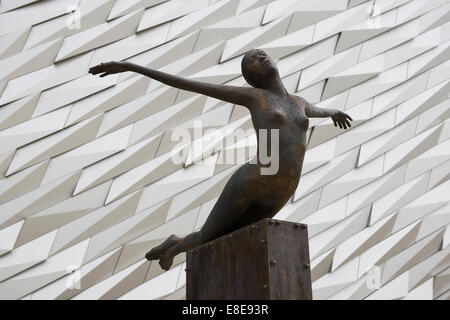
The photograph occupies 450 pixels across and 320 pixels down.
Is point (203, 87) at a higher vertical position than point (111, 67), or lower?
lower

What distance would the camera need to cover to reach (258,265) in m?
4.39

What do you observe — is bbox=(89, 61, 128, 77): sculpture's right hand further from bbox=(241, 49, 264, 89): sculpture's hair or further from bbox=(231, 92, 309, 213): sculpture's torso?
bbox=(231, 92, 309, 213): sculpture's torso

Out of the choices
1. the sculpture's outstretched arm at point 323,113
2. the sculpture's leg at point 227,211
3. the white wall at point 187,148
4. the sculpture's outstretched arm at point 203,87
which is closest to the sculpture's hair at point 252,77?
the sculpture's outstretched arm at point 203,87

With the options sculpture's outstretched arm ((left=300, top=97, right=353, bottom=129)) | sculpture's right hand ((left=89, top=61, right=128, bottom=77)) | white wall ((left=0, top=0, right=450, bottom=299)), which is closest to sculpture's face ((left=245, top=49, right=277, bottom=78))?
sculpture's outstretched arm ((left=300, top=97, right=353, bottom=129))

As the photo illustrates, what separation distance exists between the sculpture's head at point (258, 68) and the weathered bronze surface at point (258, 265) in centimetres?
121

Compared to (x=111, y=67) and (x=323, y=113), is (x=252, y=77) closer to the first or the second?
(x=323, y=113)

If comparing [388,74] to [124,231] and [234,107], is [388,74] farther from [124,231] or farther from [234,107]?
[124,231]

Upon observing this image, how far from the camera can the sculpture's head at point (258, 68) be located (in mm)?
5145

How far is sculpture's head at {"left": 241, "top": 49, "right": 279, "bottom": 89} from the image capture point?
203 inches

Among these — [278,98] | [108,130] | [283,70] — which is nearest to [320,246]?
[283,70]

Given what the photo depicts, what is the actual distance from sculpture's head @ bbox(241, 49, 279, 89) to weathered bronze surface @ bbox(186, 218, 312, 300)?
121cm

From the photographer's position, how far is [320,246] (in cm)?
1449

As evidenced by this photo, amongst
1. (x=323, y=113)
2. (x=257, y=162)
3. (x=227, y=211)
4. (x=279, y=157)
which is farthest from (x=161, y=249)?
(x=323, y=113)

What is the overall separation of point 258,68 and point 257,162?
30.9 inches
